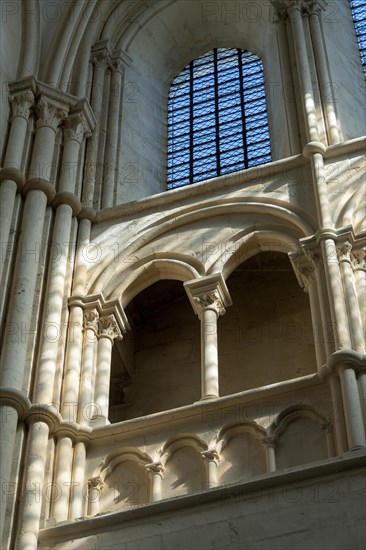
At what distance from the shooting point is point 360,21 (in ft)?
57.2

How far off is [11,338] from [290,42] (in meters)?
6.05

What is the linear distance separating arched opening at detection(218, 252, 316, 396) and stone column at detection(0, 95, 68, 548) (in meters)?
2.55

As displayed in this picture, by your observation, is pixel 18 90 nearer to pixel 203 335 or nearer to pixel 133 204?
pixel 133 204

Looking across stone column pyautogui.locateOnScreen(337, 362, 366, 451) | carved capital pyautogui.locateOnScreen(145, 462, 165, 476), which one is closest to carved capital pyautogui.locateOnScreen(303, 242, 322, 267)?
stone column pyautogui.locateOnScreen(337, 362, 366, 451)

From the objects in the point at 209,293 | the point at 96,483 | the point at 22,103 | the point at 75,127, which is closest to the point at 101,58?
the point at 75,127

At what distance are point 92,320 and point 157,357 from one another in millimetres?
1879

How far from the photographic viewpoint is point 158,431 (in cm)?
1177

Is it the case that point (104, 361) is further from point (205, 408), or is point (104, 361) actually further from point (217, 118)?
point (217, 118)

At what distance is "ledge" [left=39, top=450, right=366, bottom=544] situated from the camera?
32.8 ft

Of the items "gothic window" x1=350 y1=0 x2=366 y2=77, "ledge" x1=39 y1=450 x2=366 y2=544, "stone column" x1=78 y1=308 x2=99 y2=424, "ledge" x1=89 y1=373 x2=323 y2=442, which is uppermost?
"gothic window" x1=350 y1=0 x2=366 y2=77

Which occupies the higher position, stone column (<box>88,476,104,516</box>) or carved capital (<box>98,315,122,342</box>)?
carved capital (<box>98,315,122,342</box>)

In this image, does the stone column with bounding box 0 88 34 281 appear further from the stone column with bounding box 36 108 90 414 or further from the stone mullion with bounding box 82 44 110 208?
the stone mullion with bounding box 82 44 110 208

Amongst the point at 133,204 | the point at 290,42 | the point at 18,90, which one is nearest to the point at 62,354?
the point at 133,204

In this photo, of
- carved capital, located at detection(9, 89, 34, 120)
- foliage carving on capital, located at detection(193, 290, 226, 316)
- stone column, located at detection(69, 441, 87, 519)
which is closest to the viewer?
stone column, located at detection(69, 441, 87, 519)
